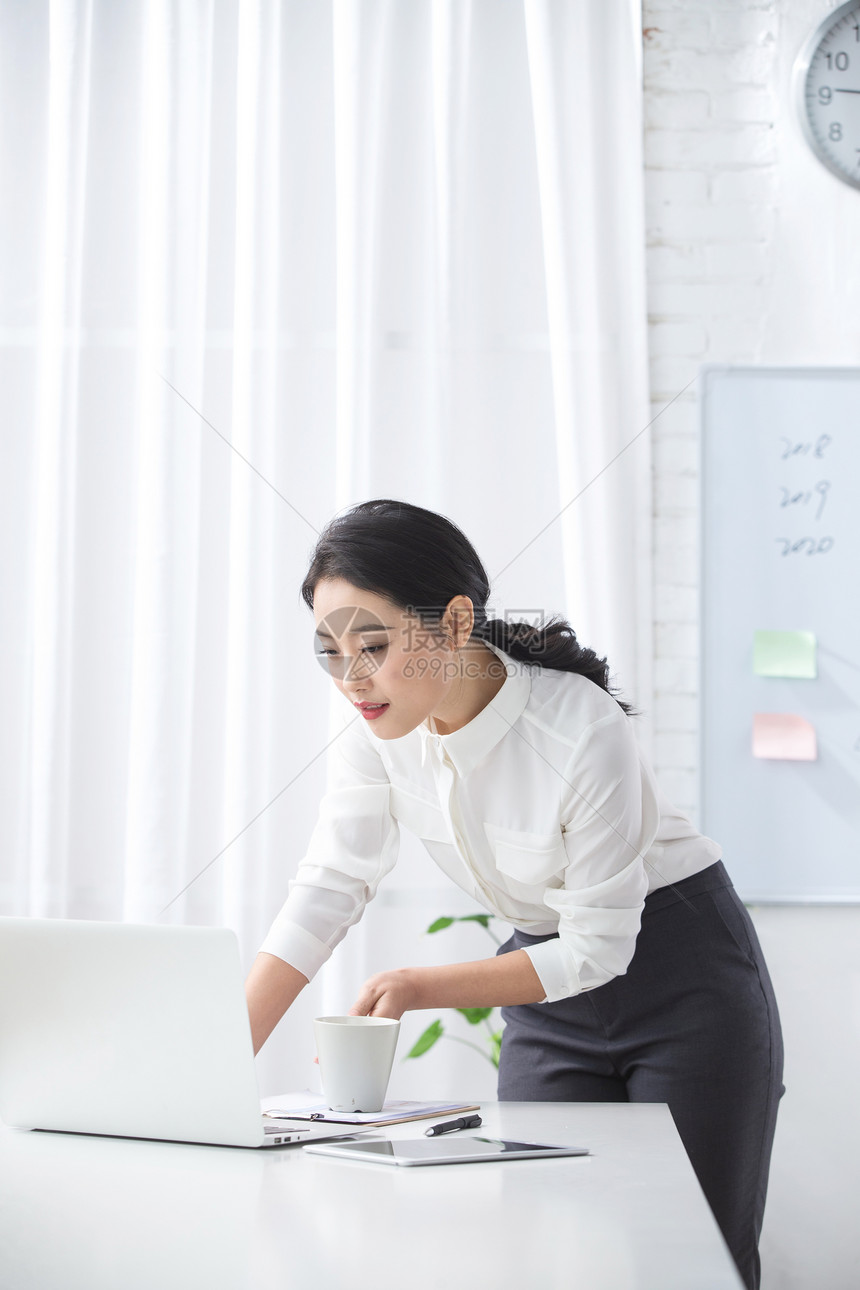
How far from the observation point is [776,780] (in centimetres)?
187

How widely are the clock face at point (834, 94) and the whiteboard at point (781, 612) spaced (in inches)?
16.7

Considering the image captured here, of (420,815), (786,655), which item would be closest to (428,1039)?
(420,815)

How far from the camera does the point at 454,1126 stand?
2.83 feet

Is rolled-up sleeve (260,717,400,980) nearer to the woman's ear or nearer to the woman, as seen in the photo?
the woman

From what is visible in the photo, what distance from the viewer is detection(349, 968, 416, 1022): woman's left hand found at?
978 millimetres

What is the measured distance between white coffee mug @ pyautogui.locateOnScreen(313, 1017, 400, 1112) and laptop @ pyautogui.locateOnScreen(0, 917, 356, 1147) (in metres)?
0.07

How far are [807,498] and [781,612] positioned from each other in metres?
0.22

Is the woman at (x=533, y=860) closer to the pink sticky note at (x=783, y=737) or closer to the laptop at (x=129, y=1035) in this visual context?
the laptop at (x=129, y=1035)

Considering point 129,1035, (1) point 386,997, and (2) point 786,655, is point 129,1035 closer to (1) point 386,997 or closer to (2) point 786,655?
(1) point 386,997

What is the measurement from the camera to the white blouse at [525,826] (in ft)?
3.44

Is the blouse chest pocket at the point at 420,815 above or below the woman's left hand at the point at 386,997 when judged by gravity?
above

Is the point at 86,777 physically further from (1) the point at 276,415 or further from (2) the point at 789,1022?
(2) the point at 789,1022

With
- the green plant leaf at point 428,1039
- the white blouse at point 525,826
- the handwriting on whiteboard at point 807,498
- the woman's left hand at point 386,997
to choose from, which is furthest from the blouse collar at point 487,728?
the handwriting on whiteboard at point 807,498

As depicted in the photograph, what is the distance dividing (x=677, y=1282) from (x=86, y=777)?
1.59 meters
